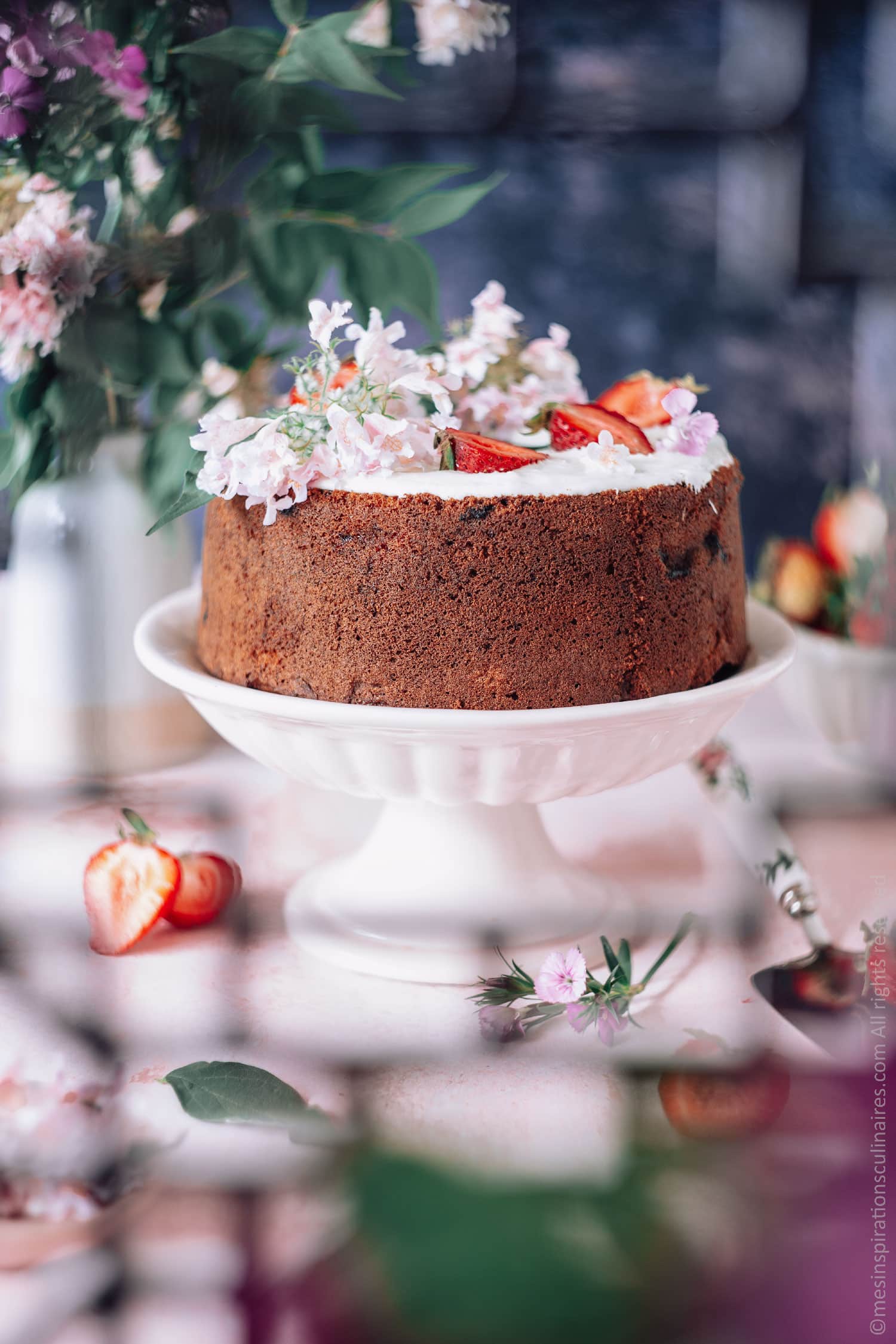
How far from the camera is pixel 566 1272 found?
0.76 ft

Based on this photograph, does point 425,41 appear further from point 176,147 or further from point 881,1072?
point 881,1072

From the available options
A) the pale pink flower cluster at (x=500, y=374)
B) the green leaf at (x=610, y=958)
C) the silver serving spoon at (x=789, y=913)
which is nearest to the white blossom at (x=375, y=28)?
the pale pink flower cluster at (x=500, y=374)

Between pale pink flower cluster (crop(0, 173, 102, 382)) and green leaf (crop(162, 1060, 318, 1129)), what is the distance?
0.64m

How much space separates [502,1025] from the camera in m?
0.80

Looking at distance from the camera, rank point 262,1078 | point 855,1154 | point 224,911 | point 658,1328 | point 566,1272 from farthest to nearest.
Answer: point 224,911
point 262,1078
point 855,1154
point 658,1328
point 566,1272

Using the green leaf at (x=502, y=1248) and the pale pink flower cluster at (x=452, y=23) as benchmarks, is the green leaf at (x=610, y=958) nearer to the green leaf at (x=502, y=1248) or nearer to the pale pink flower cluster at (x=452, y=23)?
the green leaf at (x=502, y=1248)

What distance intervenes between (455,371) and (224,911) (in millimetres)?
451

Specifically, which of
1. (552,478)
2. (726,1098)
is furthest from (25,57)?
(726,1098)

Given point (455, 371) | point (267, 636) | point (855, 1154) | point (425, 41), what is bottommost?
point (855, 1154)

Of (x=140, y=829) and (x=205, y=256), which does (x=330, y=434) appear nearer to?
(x=140, y=829)

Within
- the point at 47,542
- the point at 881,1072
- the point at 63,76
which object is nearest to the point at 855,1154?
the point at 881,1072

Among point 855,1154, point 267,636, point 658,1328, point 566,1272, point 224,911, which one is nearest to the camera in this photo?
point 566,1272

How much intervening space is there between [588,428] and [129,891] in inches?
18.6

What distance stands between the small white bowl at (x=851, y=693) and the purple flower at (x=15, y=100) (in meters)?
0.81
